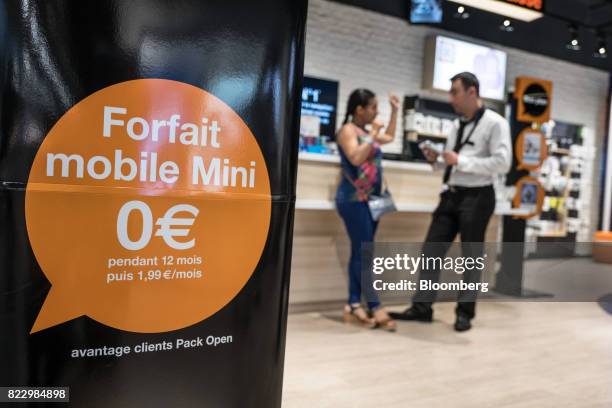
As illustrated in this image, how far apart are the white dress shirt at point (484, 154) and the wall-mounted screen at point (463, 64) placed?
3763mm

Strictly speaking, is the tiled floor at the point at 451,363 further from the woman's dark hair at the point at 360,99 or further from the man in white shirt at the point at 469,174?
the woman's dark hair at the point at 360,99

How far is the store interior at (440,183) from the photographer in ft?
8.67

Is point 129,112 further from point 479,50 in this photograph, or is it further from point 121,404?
point 479,50

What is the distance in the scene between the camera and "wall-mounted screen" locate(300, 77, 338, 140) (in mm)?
6340

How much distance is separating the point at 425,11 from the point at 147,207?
5969 mm

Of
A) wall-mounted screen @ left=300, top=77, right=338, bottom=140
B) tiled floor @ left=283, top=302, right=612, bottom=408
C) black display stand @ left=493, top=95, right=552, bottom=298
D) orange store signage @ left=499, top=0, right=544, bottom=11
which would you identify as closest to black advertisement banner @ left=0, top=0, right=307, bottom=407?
tiled floor @ left=283, top=302, right=612, bottom=408

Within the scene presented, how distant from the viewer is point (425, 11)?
6332 millimetres

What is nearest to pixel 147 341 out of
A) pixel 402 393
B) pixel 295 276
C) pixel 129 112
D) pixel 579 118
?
pixel 129 112

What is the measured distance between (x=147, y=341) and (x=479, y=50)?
283 inches

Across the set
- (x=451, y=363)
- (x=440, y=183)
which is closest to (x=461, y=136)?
(x=440, y=183)

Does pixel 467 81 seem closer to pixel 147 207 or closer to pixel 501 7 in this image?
pixel 501 7

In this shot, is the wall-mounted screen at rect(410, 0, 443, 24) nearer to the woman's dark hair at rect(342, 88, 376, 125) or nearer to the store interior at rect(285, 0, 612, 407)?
the store interior at rect(285, 0, 612, 407)

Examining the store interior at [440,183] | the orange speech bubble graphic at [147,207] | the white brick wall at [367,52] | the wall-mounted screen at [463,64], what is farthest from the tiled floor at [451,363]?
the wall-mounted screen at [463,64]

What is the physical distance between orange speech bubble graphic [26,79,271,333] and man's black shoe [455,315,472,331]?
7.89 ft
